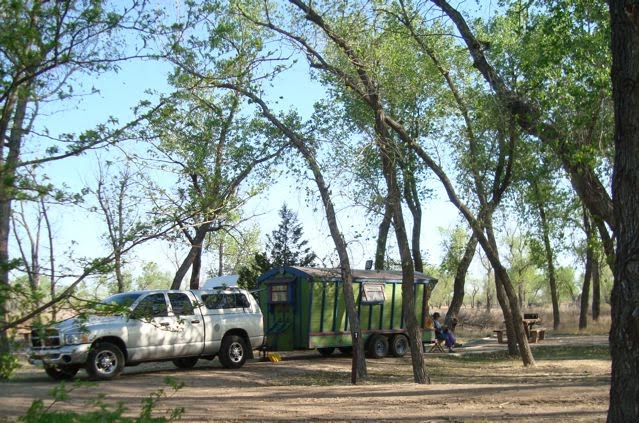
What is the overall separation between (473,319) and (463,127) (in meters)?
33.6

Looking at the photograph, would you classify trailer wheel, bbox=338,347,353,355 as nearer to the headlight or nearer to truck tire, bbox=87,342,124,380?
truck tire, bbox=87,342,124,380

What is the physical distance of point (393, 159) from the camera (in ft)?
55.2

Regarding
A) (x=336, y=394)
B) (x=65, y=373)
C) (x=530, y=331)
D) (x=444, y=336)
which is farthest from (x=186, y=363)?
(x=530, y=331)

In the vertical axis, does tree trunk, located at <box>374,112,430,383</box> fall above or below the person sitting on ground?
above

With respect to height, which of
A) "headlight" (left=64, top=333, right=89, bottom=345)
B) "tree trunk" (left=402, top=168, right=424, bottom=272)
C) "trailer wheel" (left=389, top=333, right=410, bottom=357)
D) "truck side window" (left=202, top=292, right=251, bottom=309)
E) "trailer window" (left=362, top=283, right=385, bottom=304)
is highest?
"tree trunk" (left=402, top=168, right=424, bottom=272)

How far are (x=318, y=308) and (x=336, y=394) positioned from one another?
876cm

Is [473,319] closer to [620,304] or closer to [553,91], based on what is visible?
[553,91]

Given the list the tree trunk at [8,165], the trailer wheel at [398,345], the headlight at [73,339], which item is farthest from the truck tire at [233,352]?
the tree trunk at [8,165]

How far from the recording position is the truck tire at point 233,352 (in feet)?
61.8

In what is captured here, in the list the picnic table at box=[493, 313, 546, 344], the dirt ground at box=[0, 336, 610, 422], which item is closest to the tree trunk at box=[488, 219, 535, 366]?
the dirt ground at box=[0, 336, 610, 422]

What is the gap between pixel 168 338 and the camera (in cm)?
1734

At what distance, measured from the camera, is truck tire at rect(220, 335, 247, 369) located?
18.8m

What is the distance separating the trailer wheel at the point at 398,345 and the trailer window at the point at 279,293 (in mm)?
4605

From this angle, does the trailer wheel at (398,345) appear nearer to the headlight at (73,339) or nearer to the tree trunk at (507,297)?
the tree trunk at (507,297)
